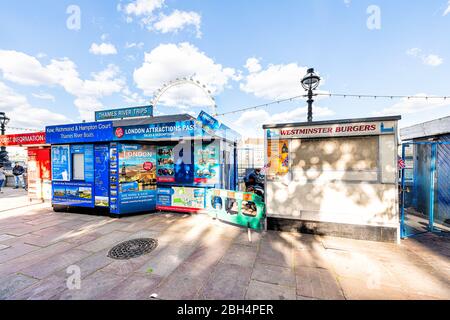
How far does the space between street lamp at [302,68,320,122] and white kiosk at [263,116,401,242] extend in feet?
7.50

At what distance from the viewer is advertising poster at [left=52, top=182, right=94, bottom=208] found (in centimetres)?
723

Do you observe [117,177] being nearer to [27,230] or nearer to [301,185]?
[27,230]

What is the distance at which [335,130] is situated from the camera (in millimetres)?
4949

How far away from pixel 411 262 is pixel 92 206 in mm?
10049

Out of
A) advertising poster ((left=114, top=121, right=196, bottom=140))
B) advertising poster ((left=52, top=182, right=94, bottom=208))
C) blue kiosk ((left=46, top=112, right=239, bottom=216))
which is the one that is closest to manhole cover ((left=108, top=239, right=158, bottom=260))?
blue kiosk ((left=46, top=112, right=239, bottom=216))

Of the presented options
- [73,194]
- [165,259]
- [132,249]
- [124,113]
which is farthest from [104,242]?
[124,113]

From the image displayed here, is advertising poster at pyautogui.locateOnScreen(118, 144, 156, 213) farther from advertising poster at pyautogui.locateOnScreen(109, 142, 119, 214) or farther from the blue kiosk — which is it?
advertising poster at pyautogui.locateOnScreen(109, 142, 119, 214)

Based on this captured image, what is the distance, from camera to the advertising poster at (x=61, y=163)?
7531mm

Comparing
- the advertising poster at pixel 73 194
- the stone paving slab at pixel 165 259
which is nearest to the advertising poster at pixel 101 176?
the advertising poster at pixel 73 194

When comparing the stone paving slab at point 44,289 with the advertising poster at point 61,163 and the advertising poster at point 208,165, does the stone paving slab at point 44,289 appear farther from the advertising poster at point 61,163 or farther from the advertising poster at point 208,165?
the advertising poster at point 61,163

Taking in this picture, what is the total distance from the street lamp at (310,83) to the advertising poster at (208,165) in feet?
13.4

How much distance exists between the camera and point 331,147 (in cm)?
508

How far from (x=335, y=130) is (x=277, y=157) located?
1.76 m
